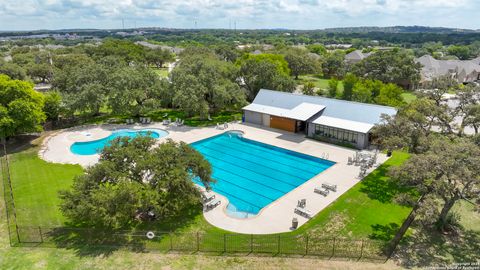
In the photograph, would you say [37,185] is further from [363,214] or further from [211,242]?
[363,214]

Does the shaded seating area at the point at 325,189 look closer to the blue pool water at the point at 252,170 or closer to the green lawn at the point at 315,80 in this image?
the blue pool water at the point at 252,170

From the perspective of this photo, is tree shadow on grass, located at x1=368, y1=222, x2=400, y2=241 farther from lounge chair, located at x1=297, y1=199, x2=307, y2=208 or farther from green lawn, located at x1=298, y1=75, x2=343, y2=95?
green lawn, located at x1=298, y1=75, x2=343, y2=95

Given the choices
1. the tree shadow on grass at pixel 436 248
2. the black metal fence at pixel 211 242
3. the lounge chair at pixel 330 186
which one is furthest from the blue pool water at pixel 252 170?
the tree shadow on grass at pixel 436 248

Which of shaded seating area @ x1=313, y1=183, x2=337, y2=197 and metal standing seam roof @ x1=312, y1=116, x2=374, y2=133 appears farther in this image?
metal standing seam roof @ x1=312, y1=116, x2=374, y2=133

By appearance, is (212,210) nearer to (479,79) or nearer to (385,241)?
(385,241)

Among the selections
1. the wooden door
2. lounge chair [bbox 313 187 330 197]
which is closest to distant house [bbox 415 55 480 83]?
the wooden door

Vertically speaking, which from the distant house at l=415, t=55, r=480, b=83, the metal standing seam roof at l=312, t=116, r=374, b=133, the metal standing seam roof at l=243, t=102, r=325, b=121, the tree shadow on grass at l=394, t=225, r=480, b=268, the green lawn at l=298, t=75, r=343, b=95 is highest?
the distant house at l=415, t=55, r=480, b=83

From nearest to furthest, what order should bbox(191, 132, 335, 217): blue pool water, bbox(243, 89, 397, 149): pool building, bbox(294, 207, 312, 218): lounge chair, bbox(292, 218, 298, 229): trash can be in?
bbox(292, 218, 298, 229): trash can, bbox(294, 207, 312, 218): lounge chair, bbox(191, 132, 335, 217): blue pool water, bbox(243, 89, 397, 149): pool building

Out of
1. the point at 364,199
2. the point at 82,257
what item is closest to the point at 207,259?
the point at 82,257
